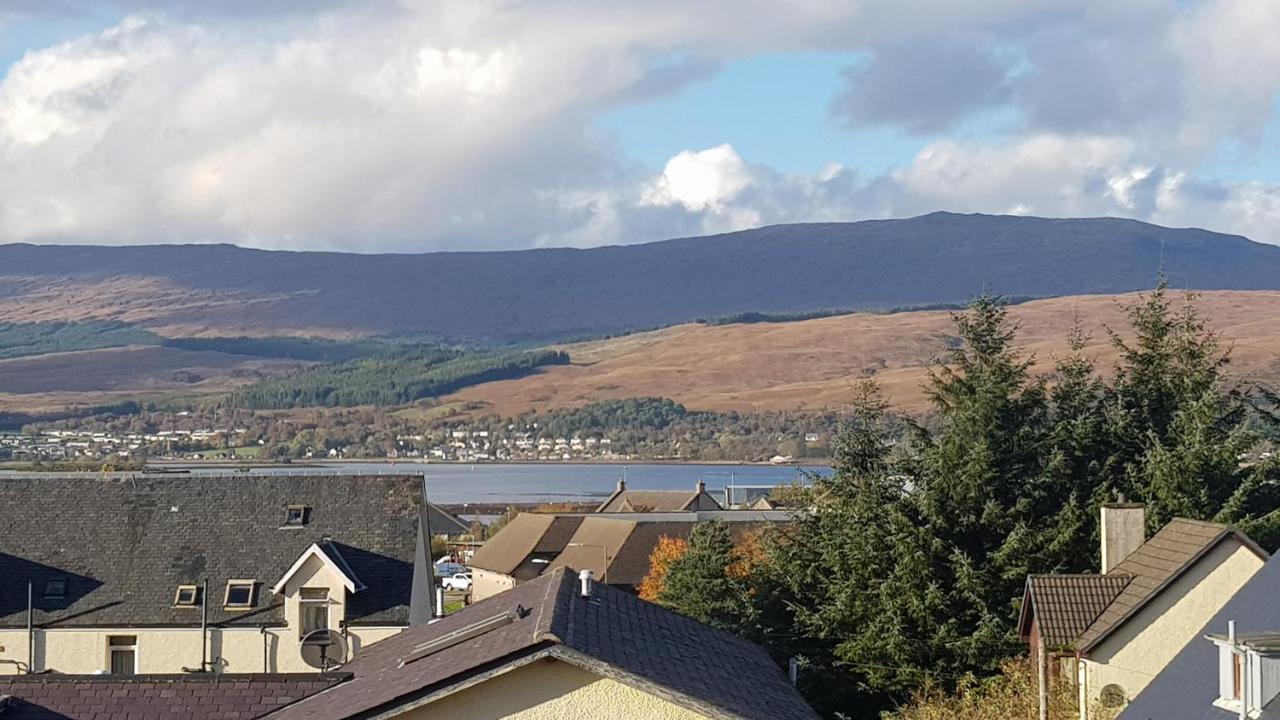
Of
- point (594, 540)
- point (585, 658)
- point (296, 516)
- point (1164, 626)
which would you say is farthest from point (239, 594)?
point (594, 540)

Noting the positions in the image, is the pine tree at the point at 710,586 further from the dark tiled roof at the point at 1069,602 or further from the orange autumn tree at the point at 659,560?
the dark tiled roof at the point at 1069,602

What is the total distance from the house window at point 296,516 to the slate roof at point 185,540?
116 millimetres

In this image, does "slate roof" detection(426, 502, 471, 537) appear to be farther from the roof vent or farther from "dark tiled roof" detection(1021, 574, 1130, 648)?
the roof vent

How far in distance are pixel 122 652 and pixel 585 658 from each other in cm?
2710

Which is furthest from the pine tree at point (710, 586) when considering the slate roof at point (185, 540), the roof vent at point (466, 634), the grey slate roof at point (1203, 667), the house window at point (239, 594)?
the roof vent at point (466, 634)

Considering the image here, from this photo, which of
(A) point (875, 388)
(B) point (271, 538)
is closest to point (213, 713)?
(B) point (271, 538)

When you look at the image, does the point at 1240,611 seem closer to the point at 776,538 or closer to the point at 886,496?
the point at 886,496

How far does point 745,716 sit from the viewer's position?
19.4m

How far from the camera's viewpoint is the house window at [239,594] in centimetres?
4341

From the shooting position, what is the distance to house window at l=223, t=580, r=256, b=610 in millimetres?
43406

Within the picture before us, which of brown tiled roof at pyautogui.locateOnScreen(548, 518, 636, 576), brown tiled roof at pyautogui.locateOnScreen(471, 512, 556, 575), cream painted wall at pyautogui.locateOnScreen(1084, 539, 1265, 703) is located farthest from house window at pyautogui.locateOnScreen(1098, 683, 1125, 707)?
brown tiled roof at pyautogui.locateOnScreen(471, 512, 556, 575)

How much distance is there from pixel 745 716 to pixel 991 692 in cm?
1906

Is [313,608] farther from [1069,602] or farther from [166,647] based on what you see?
[1069,602]

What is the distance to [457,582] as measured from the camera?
102625 mm
